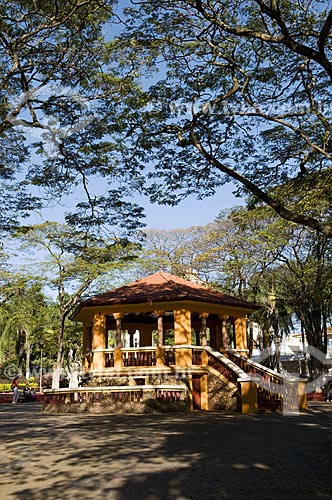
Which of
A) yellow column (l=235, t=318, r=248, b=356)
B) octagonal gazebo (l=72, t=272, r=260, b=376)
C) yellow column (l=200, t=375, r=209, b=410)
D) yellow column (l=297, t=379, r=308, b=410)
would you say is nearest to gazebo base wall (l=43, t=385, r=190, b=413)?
yellow column (l=200, t=375, r=209, b=410)

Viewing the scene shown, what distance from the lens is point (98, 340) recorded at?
1895 cm

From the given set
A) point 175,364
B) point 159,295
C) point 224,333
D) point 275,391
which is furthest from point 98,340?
point 275,391

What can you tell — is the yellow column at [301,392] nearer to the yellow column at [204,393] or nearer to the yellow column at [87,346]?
the yellow column at [204,393]

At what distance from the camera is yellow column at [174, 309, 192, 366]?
1745cm

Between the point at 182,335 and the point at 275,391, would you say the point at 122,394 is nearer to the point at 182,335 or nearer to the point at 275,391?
the point at 182,335

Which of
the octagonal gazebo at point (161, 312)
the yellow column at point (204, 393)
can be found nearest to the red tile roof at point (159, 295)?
the octagonal gazebo at point (161, 312)

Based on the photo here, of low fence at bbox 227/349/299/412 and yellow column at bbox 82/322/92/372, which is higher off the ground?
yellow column at bbox 82/322/92/372

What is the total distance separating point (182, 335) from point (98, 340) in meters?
3.48

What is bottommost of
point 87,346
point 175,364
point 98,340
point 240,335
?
point 175,364

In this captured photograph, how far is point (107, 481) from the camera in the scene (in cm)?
542

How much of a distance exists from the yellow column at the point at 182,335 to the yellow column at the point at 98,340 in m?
3.08

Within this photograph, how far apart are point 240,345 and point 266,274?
9351mm

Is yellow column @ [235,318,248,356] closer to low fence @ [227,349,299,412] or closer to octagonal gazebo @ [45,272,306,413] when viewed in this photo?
octagonal gazebo @ [45,272,306,413]

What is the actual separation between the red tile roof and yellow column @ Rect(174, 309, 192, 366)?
675 millimetres
